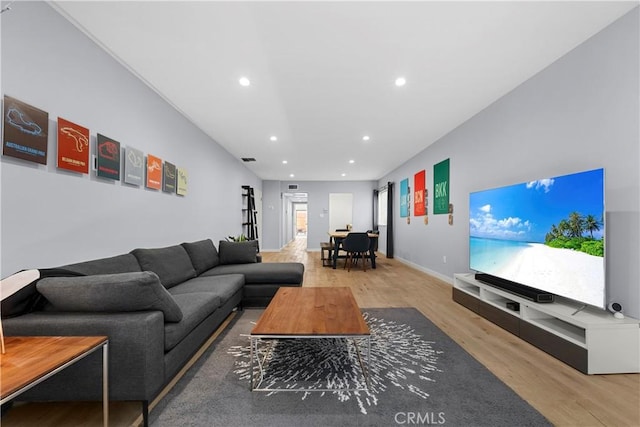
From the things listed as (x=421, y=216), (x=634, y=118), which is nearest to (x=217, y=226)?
(x=421, y=216)

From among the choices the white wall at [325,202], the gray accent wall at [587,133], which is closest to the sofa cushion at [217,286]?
the gray accent wall at [587,133]

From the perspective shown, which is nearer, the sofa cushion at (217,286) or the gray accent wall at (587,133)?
the gray accent wall at (587,133)

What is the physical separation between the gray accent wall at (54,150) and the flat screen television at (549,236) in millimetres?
3792

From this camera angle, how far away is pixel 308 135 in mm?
4801

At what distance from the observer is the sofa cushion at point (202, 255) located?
345cm

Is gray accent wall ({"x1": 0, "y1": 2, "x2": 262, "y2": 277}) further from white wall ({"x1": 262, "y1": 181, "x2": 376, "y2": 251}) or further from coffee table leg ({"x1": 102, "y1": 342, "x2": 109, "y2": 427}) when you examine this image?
white wall ({"x1": 262, "y1": 181, "x2": 376, "y2": 251})

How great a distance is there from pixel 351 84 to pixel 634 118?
2341mm

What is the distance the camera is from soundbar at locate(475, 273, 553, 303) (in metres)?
2.37

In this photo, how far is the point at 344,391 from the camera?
1.76 metres

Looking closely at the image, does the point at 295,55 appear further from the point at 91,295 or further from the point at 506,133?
the point at 506,133

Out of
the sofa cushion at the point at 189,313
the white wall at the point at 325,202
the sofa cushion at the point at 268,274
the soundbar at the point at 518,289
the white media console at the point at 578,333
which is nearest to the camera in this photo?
the sofa cushion at the point at 189,313

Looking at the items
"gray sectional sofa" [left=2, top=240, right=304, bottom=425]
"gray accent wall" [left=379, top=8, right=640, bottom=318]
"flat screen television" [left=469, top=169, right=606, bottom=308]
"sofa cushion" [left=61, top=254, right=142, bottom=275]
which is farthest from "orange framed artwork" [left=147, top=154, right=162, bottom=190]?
"gray accent wall" [left=379, top=8, right=640, bottom=318]

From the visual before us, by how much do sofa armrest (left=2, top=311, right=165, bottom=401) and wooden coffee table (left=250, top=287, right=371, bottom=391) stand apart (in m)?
0.58

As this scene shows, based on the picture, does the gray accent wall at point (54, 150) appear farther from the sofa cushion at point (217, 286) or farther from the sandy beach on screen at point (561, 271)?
the sandy beach on screen at point (561, 271)
